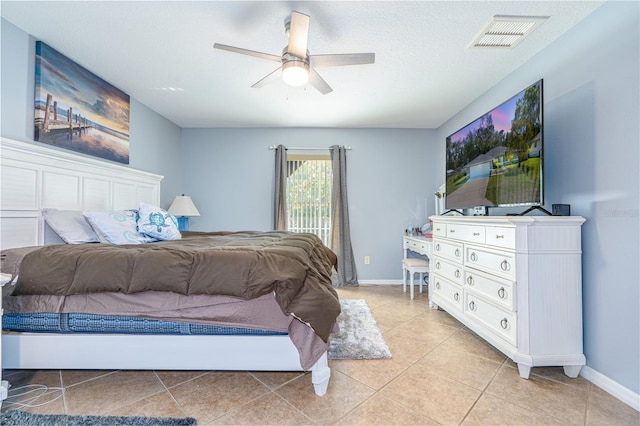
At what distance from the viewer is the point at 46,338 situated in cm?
162

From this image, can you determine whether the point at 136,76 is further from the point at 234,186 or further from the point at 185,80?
the point at 234,186

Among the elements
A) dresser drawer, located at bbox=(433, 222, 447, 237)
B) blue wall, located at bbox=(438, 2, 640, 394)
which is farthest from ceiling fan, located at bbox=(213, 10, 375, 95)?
dresser drawer, located at bbox=(433, 222, 447, 237)

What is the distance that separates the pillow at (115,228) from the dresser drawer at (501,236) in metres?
2.68

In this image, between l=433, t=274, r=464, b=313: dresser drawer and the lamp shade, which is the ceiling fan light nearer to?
l=433, t=274, r=464, b=313: dresser drawer

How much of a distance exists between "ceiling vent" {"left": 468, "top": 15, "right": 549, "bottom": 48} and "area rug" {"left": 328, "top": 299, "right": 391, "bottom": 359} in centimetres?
245

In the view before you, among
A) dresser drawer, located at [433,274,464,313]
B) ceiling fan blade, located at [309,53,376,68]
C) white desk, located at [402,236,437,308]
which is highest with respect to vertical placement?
ceiling fan blade, located at [309,53,376,68]

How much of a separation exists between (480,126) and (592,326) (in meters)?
1.73

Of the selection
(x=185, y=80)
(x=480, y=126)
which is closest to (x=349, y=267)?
(x=480, y=126)

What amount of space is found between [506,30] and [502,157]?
0.91 meters

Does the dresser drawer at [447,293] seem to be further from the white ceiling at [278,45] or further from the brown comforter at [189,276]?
the white ceiling at [278,45]

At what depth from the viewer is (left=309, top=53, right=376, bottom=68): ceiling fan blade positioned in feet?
6.24

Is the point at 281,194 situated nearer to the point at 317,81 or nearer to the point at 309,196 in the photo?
the point at 309,196

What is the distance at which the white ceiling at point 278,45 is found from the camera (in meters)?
1.88

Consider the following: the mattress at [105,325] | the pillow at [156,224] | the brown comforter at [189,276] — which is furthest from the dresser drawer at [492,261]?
the pillow at [156,224]
